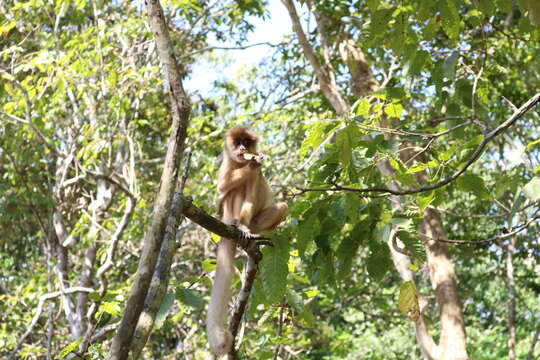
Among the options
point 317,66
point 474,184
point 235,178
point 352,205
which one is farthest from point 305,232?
point 317,66

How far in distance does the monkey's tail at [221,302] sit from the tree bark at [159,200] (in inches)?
63.8

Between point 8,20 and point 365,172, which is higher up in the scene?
point 8,20

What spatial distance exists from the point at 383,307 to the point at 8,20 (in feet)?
26.4

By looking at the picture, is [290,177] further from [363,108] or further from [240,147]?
[363,108]

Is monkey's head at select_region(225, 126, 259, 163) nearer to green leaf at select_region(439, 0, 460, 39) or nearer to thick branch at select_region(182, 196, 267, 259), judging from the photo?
thick branch at select_region(182, 196, 267, 259)

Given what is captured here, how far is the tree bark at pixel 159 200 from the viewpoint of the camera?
1.72 metres

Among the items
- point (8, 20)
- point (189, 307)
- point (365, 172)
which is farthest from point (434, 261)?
point (8, 20)

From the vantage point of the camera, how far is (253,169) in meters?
4.77

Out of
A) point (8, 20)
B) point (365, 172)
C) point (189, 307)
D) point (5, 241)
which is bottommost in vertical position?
point (189, 307)

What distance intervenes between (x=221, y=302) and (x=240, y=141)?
1608 mm

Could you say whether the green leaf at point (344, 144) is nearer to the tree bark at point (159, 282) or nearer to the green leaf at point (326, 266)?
the green leaf at point (326, 266)

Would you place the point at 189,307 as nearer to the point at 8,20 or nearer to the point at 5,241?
the point at 8,20

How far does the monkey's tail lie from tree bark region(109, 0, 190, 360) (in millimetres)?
1622

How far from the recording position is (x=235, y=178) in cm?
479
